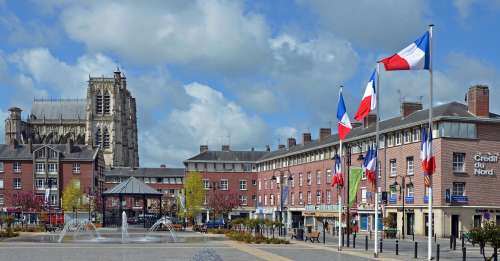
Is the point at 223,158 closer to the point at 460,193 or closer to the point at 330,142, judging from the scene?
the point at 330,142

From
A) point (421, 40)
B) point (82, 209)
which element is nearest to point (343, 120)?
point (421, 40)

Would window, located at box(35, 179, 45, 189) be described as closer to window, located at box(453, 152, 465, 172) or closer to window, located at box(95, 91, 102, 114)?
window, located at box(95, 91, 102, 114)

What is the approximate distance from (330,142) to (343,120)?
59.4 metres

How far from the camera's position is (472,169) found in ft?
249

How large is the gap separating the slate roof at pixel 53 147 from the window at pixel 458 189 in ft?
240

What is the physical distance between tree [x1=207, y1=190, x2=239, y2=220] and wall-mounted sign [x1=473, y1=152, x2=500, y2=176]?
4699cm

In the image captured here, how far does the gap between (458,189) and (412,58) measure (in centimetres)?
4660

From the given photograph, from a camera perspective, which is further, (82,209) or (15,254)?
(82,209)

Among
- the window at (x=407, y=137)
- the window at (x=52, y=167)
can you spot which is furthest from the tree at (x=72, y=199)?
the window at (x=407, y=137)

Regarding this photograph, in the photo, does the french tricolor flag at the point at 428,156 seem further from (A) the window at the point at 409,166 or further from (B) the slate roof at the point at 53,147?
(B) the slate roof at the point at 53,147

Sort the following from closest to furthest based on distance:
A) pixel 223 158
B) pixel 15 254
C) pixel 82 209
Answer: pixel 15 254 → pixel 82 209 → pixel 223 158

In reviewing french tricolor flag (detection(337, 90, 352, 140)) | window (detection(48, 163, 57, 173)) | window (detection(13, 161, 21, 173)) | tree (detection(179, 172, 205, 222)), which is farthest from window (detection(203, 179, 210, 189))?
french tricolor flag (detection(337, 90, 352, 140))

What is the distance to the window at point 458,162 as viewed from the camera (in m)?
75.4

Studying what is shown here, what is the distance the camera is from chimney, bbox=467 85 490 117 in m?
76.2
